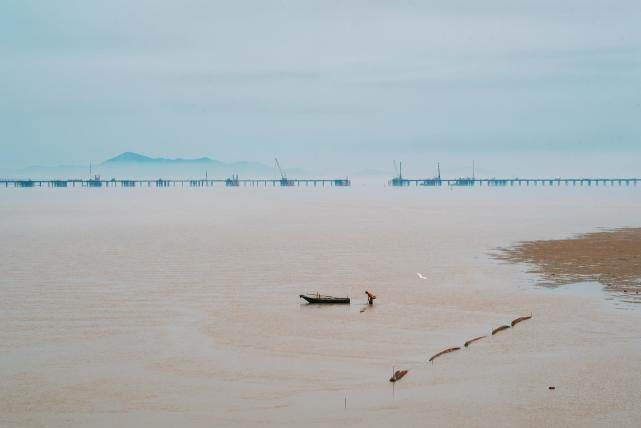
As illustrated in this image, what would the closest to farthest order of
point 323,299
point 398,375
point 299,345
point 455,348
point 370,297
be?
point 398,375, point 455,348, point 299,345, point 323,299, point 370,297

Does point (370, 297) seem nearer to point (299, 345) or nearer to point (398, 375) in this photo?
point (299, 345)

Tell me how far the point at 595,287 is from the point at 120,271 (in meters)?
24.0

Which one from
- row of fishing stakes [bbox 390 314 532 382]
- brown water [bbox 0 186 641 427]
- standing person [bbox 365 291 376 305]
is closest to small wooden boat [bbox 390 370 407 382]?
row of fishing stakes [bbox 390 314 532 382]

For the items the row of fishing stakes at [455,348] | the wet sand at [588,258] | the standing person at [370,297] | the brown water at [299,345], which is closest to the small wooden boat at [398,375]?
the row of fishing stakes at [455,348]

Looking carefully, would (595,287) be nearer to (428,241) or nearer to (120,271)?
(120,271)

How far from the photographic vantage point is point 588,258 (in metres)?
49.5

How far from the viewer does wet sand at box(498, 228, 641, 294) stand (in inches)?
Answer: 1586

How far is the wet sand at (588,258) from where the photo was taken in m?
40.3

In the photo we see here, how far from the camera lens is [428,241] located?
65.2 metres

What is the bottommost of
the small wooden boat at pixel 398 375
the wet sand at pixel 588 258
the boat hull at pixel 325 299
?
the small wooden boat at pixel 398 375

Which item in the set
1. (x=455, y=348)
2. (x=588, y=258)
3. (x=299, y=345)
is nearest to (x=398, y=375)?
(x=455, y=348)

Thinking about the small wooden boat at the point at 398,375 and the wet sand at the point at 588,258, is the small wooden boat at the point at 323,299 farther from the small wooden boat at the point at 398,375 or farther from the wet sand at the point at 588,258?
the wet sand at the point at 588,258

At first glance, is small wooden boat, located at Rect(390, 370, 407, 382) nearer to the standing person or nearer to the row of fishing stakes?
the row of fishing stakes

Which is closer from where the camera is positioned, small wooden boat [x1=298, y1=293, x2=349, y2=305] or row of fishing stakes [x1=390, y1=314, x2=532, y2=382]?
row of fishing stakes [x1=390, y1=314, x2=532, y2=382]
